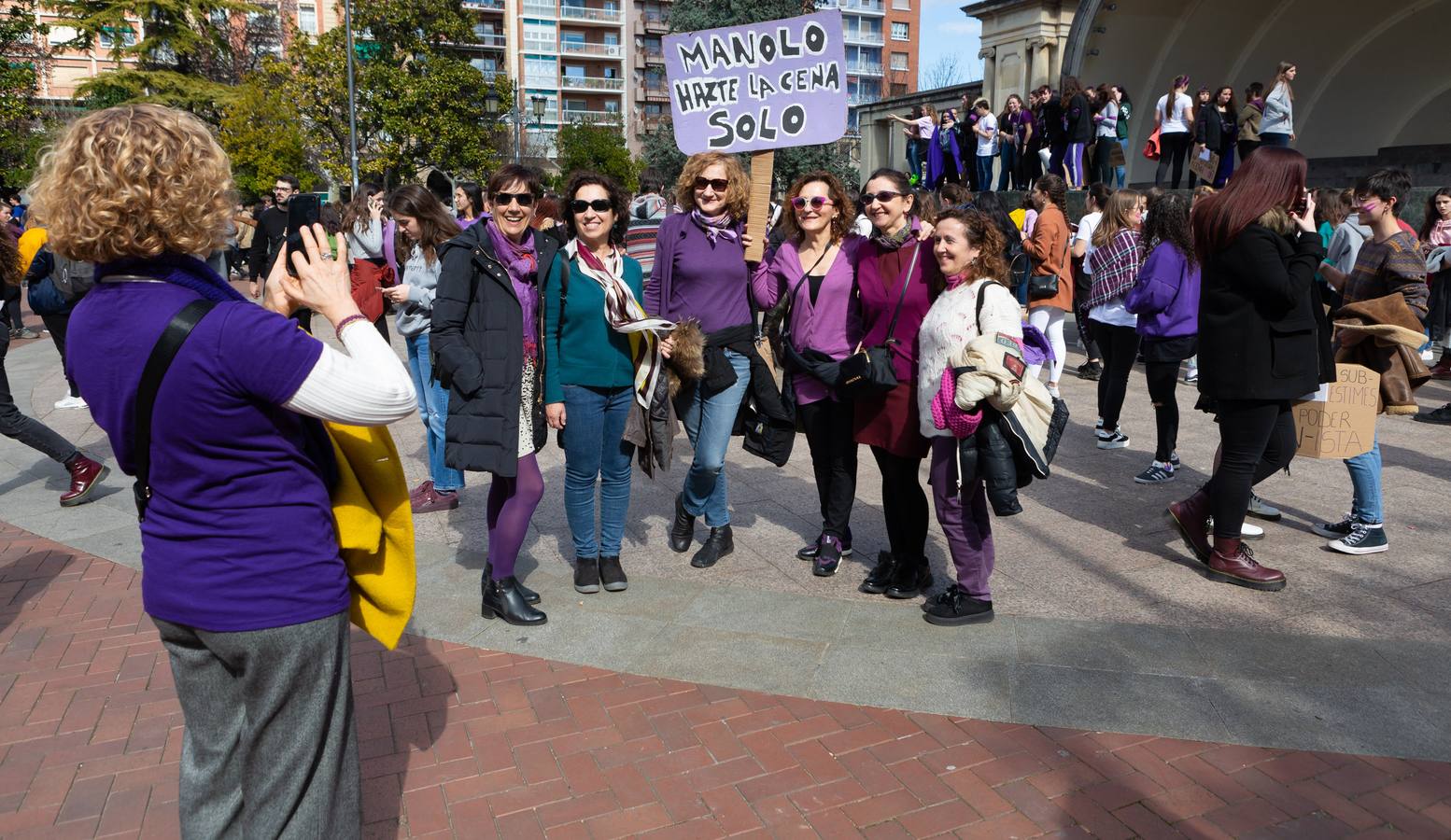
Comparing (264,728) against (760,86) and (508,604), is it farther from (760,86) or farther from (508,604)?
(760,86)

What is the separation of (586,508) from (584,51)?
78.8 meters

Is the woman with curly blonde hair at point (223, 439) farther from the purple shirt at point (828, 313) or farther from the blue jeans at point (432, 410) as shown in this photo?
the blue jeans at point (432, 410)

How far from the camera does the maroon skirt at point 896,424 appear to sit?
4.48m

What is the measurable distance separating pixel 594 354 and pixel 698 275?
74 cm

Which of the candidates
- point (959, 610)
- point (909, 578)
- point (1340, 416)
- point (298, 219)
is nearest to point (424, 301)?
point (909, 578)

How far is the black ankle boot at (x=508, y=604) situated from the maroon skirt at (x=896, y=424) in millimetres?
1689

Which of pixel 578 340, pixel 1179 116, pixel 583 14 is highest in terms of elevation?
pixel 583 14

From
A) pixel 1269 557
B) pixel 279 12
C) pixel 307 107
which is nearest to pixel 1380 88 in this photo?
pixel 1269 557

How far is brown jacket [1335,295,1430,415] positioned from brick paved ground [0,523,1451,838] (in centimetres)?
271

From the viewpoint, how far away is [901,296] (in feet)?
14.7

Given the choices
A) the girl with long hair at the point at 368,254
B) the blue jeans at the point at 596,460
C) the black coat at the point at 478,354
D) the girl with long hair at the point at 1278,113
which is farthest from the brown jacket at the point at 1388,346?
the girl with long hair at the point at 1278,113

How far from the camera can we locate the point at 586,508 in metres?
4.80

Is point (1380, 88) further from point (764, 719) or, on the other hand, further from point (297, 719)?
point (297, 719)

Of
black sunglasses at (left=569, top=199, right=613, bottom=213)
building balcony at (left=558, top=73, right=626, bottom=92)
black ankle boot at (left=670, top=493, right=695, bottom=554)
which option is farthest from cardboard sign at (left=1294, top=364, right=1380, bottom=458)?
building balcony at (left=558, top=73, right=626, bottom=92)
